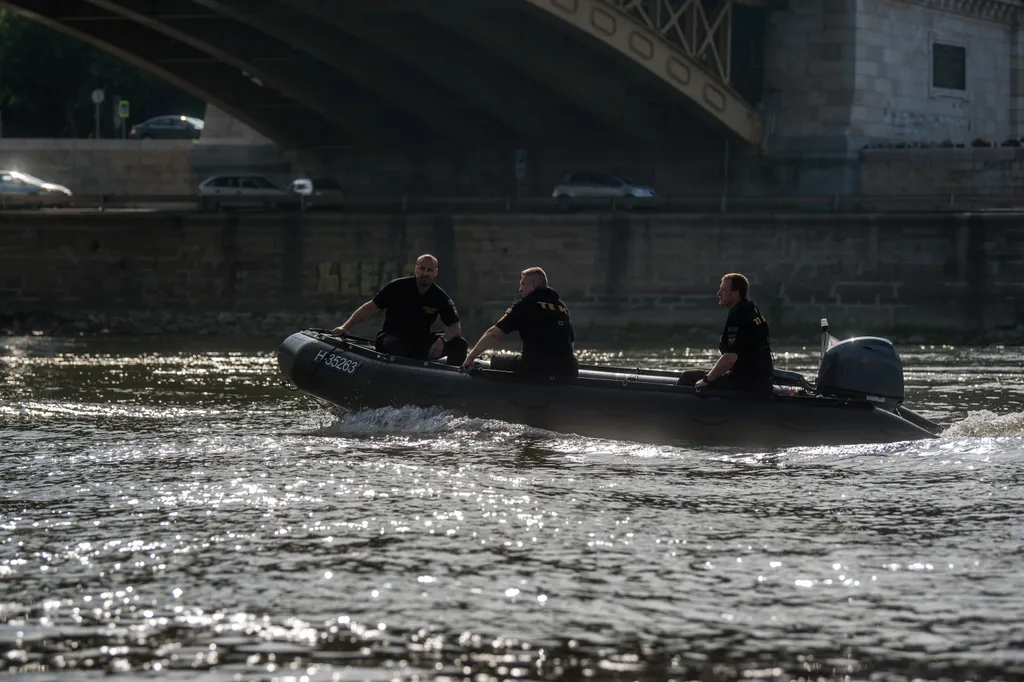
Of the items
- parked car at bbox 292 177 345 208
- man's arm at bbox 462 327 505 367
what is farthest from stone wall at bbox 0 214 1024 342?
man's arm at bbox 462 327 505 367

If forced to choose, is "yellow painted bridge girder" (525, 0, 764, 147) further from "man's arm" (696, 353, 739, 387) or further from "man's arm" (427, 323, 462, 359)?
"man's arm" (696, 353, 739, 387)

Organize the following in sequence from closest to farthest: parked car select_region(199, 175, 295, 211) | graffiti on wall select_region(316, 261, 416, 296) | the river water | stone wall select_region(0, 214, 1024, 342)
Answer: the river water → stone wall select_region(0, 214, 1024, 342) → graffiti on wall select_region(316, 261, 416, 296) → parked car select_region(199, 175, 295, 211)

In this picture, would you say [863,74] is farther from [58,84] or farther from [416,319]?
[58,84]

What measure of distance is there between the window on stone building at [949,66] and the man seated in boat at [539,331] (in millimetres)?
34233

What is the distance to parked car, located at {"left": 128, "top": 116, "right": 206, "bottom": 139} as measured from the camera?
6173cm

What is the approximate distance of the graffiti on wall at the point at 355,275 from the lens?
36.5 meters

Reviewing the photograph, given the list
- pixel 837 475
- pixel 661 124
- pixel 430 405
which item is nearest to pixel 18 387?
pixel 430 405

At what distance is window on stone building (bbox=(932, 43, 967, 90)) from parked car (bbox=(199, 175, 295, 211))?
18.9 meters

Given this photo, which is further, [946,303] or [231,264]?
[231,264]

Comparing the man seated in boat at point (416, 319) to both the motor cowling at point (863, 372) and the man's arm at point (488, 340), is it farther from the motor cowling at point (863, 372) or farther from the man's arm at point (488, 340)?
the motor cowling at point (863, 372)

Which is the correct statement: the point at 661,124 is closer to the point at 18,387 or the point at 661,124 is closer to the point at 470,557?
the point at 18,387

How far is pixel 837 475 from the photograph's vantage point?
12844 mm

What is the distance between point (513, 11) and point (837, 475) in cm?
2756

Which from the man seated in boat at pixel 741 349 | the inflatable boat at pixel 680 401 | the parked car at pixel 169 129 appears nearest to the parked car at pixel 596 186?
the parked car at pixel 169 129
